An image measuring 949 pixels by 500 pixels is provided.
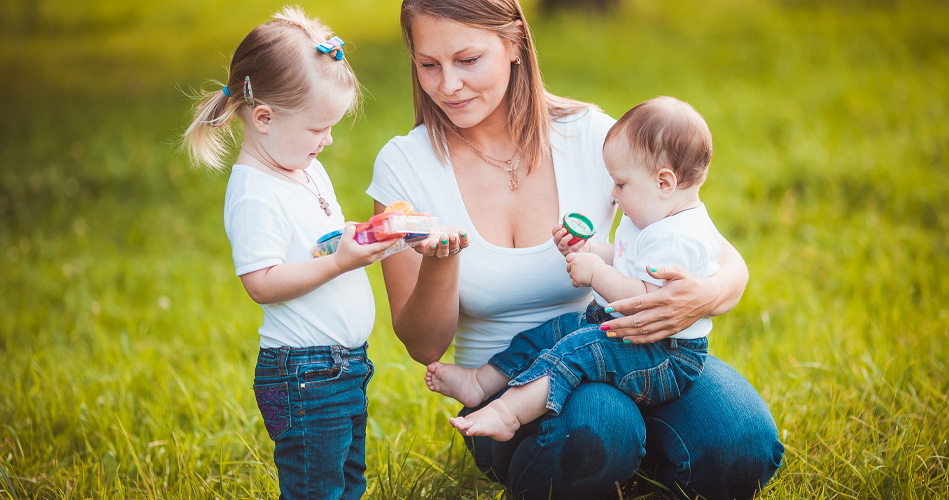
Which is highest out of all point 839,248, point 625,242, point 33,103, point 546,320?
point 33,103

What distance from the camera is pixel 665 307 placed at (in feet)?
6.48

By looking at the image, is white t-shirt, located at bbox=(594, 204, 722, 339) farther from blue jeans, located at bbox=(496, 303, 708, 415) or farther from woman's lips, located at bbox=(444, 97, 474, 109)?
woman's lips, located at bbox=(444, 97, 474, 109)

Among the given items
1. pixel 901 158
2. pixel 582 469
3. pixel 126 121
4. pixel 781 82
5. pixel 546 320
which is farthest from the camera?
pixel 126 121

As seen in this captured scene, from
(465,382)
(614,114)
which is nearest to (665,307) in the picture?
(465,382)

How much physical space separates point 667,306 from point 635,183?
0.34m

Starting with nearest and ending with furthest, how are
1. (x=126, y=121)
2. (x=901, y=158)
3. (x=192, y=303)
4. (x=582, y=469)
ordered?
(x=582, y=469) < (x=192, y=303) < (x=901, y=158) < (x=126, y=121)

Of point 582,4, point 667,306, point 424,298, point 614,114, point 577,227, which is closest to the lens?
point 667,306

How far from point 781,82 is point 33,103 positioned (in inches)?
274

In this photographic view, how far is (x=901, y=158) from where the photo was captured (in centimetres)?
487

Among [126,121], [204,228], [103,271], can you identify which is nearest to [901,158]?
[204,228]

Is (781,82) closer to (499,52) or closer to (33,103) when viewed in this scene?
(499,52)

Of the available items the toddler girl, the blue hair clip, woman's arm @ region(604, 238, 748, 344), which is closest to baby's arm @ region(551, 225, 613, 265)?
woman's arm @ region(604, 238, 748, 344)

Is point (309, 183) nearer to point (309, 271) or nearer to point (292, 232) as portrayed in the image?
point (292, 232)

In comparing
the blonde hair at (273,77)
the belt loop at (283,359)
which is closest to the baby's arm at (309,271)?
the belt loop at (283,359)
